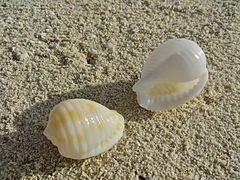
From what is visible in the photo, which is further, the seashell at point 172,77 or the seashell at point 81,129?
the seashell at point 172,77

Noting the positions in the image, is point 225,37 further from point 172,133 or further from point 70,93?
point 70,93

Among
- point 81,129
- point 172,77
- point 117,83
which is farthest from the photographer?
point 117,83

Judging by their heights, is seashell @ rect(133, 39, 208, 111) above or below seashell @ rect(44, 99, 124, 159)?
above

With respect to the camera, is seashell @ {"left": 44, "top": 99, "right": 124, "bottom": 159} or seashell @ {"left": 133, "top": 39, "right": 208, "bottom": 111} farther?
seashell @ {"left": 133, "top": 39, "right": 208, "bottom": 111}

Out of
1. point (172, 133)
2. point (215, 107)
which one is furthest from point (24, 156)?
point (215, 107)
